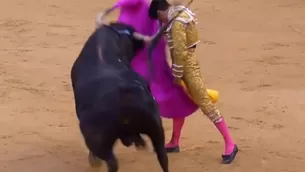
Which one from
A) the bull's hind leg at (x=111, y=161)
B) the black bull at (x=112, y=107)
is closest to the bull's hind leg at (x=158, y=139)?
the black bull at (x=112, y=107)

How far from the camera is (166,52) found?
4.22m

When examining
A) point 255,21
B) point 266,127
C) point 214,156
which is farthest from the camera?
point 255,21

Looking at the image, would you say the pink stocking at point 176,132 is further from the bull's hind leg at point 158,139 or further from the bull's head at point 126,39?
the bull's hind leg at point 158,139

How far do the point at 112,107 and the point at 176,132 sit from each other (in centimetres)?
124

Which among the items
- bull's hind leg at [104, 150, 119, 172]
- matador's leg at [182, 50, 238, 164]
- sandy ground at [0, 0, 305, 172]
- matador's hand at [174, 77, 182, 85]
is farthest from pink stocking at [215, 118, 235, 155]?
bull's hind leg at [104, 150, 119, 172]

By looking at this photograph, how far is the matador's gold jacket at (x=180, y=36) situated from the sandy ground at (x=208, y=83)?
728 mm

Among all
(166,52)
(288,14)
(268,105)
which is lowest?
(288,14)

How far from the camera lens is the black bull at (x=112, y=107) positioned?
3.31 m

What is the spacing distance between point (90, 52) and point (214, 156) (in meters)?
1.26

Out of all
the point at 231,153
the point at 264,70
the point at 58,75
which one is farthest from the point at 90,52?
the point at 264,70

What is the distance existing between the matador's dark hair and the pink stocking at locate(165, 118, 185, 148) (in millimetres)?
755

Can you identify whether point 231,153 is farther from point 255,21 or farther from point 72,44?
point 255,21

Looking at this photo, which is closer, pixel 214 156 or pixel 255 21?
pixel 214 156

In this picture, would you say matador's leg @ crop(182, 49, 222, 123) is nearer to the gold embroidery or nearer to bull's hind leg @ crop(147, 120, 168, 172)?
the gold embroidery
